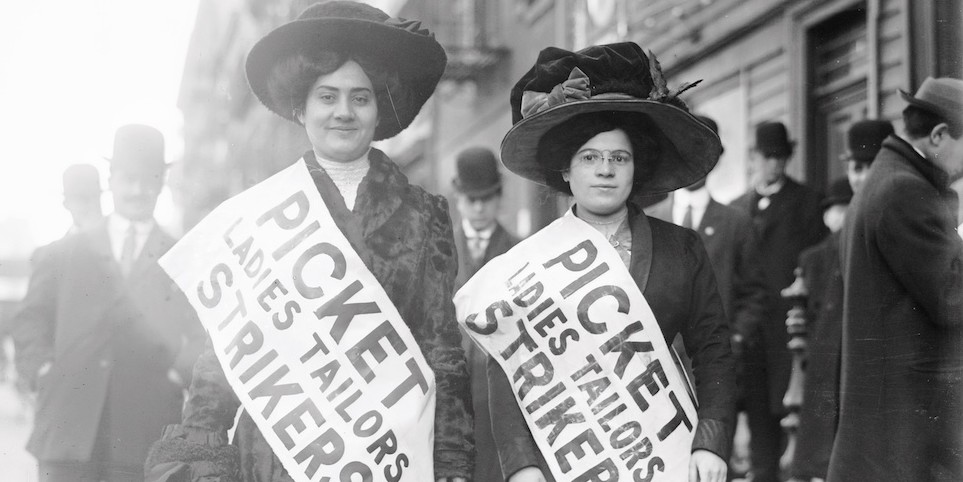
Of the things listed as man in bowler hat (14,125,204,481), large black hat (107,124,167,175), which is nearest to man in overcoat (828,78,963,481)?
man in bowler hat (14,125,204,481)

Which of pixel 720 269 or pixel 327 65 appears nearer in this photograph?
pixel 327 65

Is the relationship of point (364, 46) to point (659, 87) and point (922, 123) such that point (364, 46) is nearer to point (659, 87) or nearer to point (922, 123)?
point (659, 87)

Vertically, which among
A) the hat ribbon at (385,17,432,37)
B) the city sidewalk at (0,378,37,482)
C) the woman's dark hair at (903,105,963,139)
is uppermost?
the hat ribbon at (385,17,432,37)

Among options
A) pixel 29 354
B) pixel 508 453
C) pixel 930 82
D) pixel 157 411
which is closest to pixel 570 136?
pixel 508 453

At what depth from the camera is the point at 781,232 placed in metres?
5.80

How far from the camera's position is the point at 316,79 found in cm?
315

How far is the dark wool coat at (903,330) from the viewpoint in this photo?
3.70 metres

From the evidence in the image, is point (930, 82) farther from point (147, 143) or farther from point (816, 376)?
point (147, 143)

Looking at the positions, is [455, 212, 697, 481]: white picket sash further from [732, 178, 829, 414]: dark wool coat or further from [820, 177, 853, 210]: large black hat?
[820, 177, 853, 210]: large black hat

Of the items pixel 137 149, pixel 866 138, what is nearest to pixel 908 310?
pixel 866 138

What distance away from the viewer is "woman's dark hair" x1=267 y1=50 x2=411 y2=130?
123 inches

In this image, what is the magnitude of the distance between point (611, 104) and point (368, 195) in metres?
0.72

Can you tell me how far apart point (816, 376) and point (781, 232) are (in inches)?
65.1

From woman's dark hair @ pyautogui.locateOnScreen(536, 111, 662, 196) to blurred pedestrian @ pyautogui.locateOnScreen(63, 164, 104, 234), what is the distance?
1.65 m
